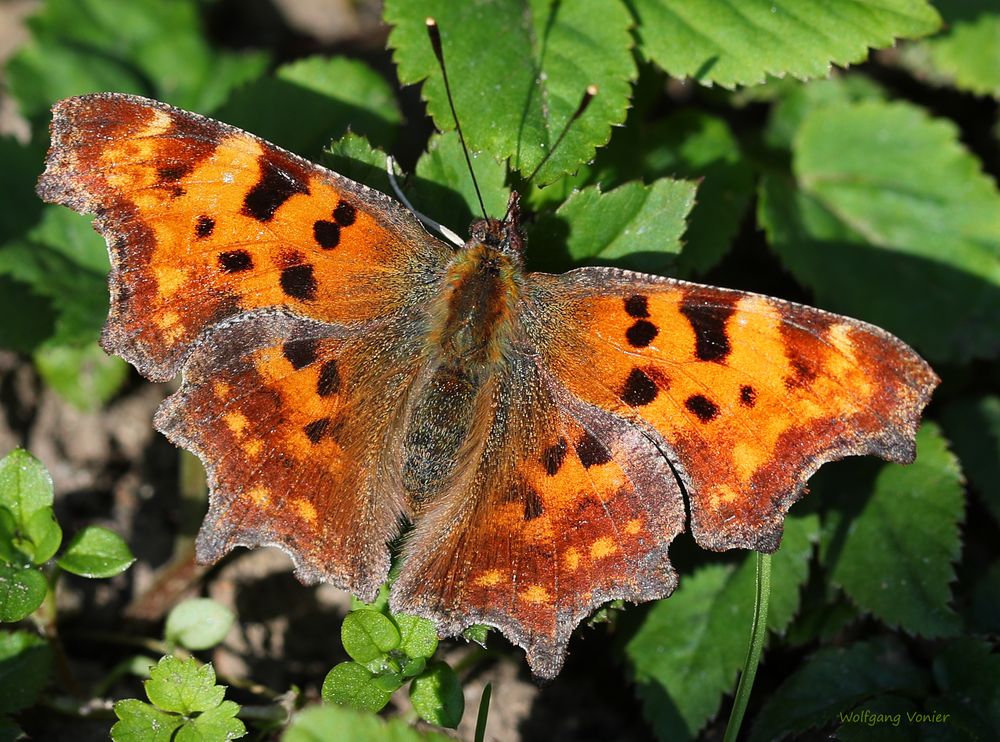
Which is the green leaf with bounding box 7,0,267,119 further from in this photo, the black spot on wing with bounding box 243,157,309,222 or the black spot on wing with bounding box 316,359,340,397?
the black spot on wing with bounding box 316,359,340,397

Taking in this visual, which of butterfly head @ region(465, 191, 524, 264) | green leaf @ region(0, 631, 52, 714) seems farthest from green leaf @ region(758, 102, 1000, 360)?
green leaf @ region(0, 631, 52, 714)

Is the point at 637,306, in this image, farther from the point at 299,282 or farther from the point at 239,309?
the point at 239,309

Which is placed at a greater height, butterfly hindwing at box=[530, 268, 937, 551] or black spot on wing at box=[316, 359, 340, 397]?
butterfly hindwing at box=[530, 268, 937, 551]

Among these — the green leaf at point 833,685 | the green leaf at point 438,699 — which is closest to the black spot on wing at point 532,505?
the green leaf at point 438,699

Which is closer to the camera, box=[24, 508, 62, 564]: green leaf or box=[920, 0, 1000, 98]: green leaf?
box=[24, 508, 62, 564]: green leaf

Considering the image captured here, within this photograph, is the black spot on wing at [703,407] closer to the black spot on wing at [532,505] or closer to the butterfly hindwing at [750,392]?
the butterfly hindwing at [750,392]

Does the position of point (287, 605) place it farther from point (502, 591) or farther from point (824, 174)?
point (824, 174)
